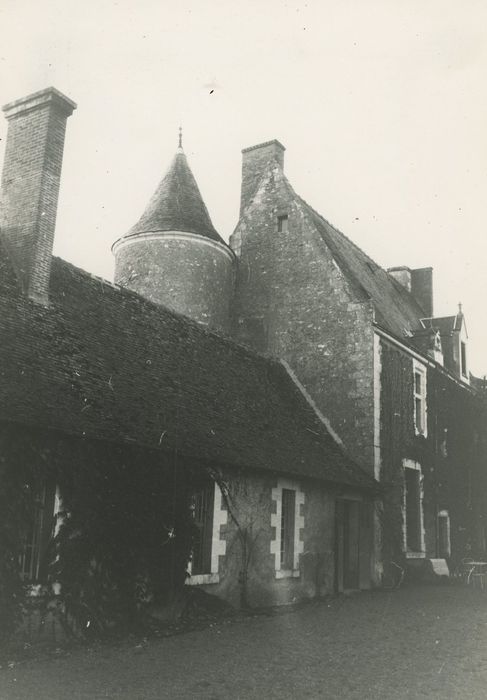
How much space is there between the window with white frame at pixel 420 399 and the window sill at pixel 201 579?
947 centimetres

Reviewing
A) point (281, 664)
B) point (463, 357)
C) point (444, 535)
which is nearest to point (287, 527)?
point (281, 664)

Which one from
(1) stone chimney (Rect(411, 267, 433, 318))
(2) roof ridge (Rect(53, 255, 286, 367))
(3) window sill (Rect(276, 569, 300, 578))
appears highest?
(1) stone chimney (Rect(411, 267, 433, 318))

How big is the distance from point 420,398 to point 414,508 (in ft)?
10.0

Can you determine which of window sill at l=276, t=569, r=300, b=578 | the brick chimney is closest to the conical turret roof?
the brick chimney

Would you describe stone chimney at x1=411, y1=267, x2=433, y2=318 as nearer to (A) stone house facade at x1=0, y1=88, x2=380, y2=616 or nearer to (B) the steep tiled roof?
(B) the steep tiled roof

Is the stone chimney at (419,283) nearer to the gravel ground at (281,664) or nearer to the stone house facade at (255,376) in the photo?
the stone house facade at (255,376)

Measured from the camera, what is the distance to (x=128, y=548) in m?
9.96

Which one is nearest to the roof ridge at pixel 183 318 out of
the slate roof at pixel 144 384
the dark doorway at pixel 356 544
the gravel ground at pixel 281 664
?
the slate roof at pixel 144 384

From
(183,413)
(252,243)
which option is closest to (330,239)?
(252,243)

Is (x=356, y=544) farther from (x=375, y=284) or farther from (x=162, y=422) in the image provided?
(x=375, y=284)

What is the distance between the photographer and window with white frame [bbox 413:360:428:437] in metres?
19.6

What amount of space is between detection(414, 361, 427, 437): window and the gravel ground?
27.3 feet

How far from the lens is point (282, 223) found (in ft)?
64.7

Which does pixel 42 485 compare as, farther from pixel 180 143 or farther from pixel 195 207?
pixel 180 143
